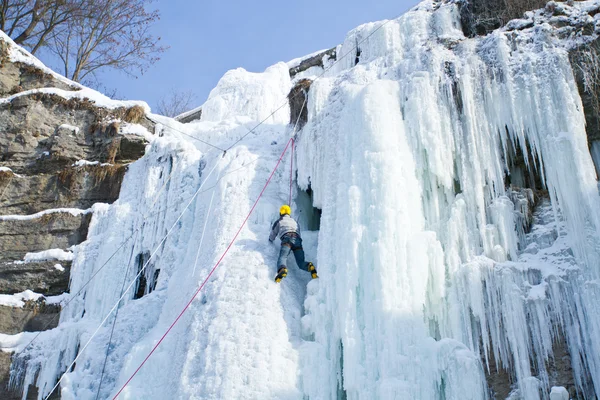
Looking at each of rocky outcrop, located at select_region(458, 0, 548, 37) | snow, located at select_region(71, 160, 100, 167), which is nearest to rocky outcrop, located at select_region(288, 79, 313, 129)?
rocky outcrop, located at select_region(458, 0, 548, 37)

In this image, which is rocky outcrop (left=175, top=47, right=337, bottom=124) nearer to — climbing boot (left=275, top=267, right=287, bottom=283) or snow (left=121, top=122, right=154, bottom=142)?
climbing boot (left=275, top=267, right=287, bottom=283)

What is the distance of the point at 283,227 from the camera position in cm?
812

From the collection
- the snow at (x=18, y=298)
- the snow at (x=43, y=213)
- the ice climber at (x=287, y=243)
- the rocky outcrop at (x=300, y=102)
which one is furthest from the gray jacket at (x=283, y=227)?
the snow at (x=18, y=298)

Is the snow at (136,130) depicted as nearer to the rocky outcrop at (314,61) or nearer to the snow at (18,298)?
the snow at (18,298)

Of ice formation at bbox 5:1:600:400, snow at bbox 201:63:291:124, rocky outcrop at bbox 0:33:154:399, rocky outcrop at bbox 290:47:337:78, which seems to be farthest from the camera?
rocky outcrop at bbox 290:47:337:78

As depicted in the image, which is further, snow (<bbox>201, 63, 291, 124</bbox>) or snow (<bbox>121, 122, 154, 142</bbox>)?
snow (<bbox>201, 63, 291, 124</bbox>)

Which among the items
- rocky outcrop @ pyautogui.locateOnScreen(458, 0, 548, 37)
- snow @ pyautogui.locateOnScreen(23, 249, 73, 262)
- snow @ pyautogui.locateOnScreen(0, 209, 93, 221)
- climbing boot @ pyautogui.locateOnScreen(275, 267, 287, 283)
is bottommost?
climbing boot @ pyautogui.locateOnScreen(275, 267, 287, 283)

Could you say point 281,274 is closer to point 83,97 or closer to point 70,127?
point 70,127

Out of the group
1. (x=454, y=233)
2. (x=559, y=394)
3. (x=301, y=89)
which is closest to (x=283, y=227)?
(x=454, y=233)

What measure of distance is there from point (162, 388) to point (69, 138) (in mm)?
6586

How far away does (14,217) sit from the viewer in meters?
11.1

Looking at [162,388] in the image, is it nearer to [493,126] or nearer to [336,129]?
[336,129]

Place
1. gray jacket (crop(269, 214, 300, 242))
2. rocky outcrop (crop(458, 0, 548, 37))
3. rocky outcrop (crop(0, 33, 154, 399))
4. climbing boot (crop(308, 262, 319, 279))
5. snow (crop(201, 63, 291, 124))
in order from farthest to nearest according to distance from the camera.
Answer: snow (crop(201, 63, 291, 124)), rocky outcrop (crop(0, 33, 154, 399)), rocky outcrop (crop(458, 0, 548, 37)), gray jacket (crop(269, 214, 300, 242)), climbing boot (crop(308, 262, 319, 279))

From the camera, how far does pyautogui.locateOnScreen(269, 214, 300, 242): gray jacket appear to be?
26.5 feet
